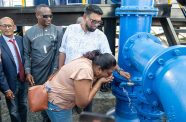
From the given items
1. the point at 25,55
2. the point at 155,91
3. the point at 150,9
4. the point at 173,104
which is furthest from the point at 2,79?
the point at 173,104

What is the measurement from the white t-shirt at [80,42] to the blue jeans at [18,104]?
29.5 inches

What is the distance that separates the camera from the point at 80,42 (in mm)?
3184

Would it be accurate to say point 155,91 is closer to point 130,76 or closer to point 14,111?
point 130,76

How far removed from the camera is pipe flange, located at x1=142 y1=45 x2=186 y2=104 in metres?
1.47

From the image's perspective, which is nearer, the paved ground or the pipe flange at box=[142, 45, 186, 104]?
the pipe flange at box=[142, 45, 186, 104]

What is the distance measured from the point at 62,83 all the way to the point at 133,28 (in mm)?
1200

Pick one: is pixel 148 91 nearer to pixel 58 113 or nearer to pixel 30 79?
pixel 58 113

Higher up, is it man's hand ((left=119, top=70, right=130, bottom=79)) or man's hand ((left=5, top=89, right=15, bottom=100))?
man's hand ((left=119, top=70, right=130, bottom=79))

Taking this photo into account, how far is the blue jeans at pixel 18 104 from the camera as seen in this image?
337cm

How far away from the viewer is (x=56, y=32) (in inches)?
138

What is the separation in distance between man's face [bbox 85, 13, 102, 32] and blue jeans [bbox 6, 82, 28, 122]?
1157mm

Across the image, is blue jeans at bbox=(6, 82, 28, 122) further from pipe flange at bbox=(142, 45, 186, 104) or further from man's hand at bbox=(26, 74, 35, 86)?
pipe flange at bbox=(142, 45, 186, 104)

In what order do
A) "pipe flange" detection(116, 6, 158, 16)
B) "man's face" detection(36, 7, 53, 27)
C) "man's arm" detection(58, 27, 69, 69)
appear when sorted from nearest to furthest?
1. "pipe flange" detection(116, 6, 158, 16)
2. "man's arm" detection(58, 27, 69, 69)
3. "man's face" detection(36, 7, 53, 27)

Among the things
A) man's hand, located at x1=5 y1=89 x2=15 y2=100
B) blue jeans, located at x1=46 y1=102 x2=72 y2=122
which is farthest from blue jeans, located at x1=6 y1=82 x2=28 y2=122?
blue jeans, located at x1=46 y1=102 x2=72 y2=122
